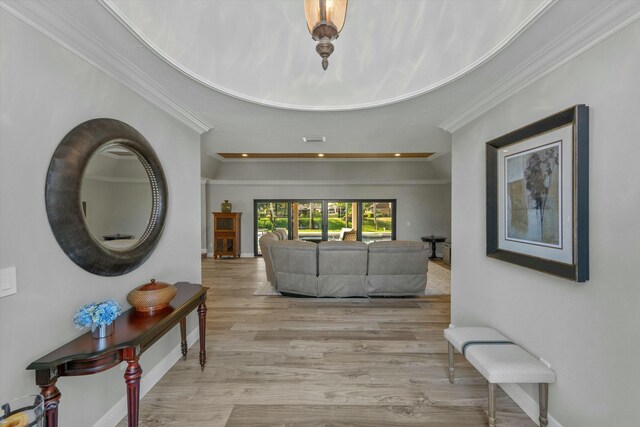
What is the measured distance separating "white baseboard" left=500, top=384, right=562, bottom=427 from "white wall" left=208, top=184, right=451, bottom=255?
619 centimetres

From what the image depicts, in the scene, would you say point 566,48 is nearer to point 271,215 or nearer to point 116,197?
point 116,197

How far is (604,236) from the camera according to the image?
1446 mm

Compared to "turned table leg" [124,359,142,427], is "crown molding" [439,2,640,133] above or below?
above

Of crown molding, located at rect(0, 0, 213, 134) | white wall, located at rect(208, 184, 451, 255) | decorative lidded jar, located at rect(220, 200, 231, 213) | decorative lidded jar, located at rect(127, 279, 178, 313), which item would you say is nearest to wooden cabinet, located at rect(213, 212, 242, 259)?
decorative lidded jar, located at rect(220, 200, 231, 213)

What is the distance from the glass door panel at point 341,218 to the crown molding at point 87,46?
614 cm

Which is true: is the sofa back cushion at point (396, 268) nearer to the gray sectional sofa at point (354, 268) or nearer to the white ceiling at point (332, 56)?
the gray sectional sofa at point (354, 268)

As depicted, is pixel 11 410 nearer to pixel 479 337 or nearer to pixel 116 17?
pixel 116 17

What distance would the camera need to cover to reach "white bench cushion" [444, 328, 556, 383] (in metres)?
1.69

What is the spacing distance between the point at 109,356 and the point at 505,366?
2229mm

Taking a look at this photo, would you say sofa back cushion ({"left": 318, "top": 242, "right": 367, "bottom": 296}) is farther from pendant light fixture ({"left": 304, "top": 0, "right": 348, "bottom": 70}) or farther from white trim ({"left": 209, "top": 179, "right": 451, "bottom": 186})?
pendant light fixture ({"left": 304, "top": 0, "right": 348, "bottom": 70})

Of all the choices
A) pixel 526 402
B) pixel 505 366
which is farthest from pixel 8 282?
pixel 526 402

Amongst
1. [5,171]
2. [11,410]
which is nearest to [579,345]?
[11,410]

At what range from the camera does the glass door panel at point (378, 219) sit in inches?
327

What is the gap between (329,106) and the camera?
8.76 ft
